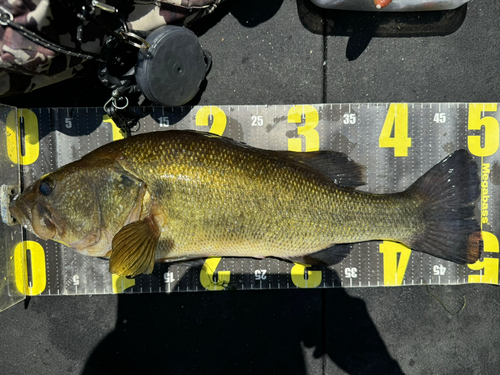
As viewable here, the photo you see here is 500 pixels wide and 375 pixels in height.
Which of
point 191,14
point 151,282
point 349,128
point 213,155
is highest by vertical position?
point 191,14

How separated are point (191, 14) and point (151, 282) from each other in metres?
2.05

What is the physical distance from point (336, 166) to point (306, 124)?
483 millimetres

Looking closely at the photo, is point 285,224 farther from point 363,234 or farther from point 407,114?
point 407,114

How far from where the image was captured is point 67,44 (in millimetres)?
1994

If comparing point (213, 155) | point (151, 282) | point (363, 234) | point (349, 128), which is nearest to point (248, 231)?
point (213, 155)

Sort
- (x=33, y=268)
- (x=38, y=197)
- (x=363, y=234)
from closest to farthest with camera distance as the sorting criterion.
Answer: (x=38, y=197) < (x=363, y=234) < (x=33, y=268)

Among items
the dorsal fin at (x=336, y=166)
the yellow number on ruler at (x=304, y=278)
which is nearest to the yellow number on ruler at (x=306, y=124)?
the dorsal fin at (x=336, y=166)

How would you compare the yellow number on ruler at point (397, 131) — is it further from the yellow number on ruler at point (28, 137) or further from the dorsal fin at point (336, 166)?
the yellow number on ruler at point (28, 137)

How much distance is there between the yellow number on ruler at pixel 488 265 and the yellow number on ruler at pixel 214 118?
2.24 metres

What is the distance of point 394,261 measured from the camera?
2.59m

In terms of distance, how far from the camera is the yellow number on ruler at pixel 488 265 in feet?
8.42

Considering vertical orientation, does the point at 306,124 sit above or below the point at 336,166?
above

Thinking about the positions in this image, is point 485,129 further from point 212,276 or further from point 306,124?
point 212,276

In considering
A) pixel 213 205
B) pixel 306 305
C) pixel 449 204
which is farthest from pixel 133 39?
pixel 449 204
